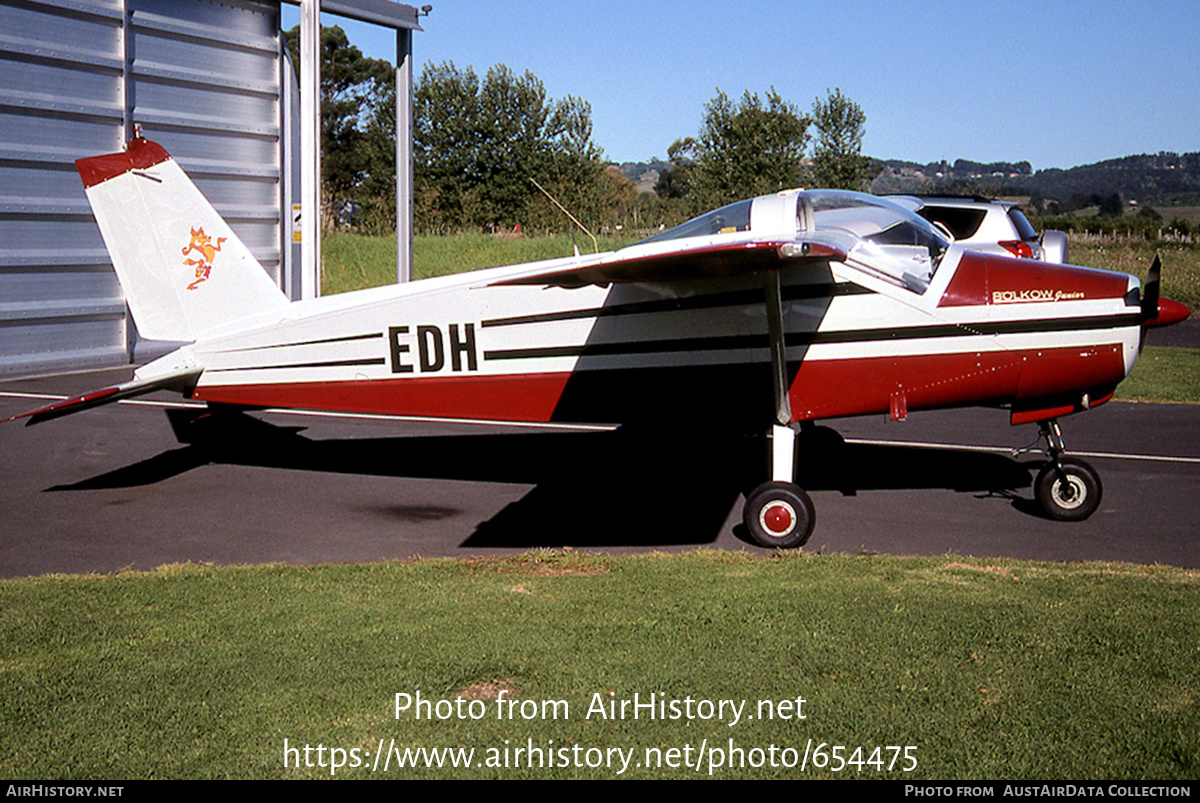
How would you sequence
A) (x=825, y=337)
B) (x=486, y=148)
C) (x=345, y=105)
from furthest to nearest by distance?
(x=345, y=105) → (x=486, y=148) → (x=825, y=337)

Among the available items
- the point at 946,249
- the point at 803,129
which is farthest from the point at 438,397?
the point at 803,129

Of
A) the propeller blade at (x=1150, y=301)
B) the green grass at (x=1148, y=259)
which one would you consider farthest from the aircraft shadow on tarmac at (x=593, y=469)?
the green grass at (x=1148, y=259)

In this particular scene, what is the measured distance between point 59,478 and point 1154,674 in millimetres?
8396

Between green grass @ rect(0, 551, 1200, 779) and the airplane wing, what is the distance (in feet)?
5.98

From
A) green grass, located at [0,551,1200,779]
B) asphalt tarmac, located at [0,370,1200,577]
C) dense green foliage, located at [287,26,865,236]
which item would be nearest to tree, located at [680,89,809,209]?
dense green foliage, located at [287,26,865,236]

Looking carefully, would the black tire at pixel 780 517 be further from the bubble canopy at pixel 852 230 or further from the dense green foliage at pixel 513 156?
the dense green foliage at pixel 513 156

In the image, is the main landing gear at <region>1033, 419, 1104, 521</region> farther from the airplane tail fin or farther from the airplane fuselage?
the airplane tail fin

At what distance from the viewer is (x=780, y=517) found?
7051 millimetres

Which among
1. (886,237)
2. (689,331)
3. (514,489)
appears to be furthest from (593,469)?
(886,237)

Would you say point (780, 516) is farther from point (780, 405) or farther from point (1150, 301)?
point (1150, 301)

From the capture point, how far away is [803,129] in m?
32.1

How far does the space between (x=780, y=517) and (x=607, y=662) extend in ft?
9.38
